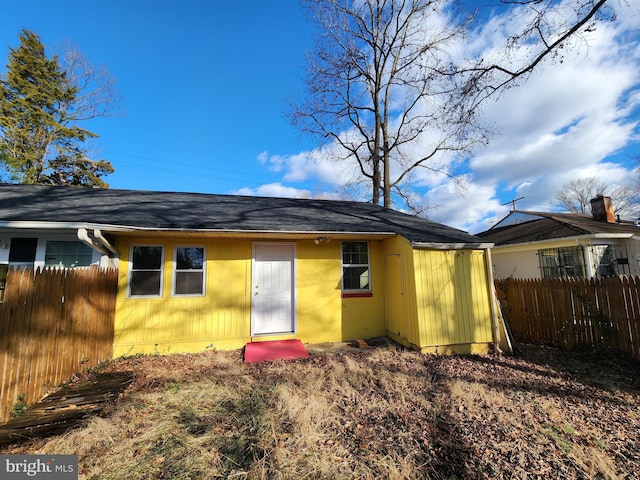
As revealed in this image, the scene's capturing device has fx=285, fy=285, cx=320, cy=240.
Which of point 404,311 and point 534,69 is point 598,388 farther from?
point 534,69

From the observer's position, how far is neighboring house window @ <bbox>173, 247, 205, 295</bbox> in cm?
624

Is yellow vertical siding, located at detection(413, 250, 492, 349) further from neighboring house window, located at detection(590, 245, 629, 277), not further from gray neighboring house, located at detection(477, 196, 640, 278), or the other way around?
neighboring house window, located at detection(590, 245, 629, 277)

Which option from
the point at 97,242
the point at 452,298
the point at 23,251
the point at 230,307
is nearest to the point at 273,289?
the point at 230,307

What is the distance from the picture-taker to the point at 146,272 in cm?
611

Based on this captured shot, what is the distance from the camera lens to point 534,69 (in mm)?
5879

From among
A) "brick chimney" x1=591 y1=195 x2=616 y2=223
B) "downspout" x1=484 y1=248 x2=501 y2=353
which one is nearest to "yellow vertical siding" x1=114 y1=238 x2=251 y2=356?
"downspout" x1=484 y1=248 x2=501 y2=353

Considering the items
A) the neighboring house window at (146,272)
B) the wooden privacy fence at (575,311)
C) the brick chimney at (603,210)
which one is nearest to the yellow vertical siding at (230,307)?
the neighboring house window at (146,272)

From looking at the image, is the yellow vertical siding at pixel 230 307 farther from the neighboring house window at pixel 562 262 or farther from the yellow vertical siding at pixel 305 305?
the neighboring house window at pixel 562 262

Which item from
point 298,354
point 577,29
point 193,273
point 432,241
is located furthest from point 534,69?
point 193,273

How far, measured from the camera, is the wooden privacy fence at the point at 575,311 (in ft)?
17.8

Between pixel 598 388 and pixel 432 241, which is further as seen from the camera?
pixel 432 241

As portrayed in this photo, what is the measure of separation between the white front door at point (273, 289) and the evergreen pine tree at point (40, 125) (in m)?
19.5

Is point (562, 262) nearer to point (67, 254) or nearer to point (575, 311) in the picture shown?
point (575, 311)

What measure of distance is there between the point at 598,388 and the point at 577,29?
625 cm
